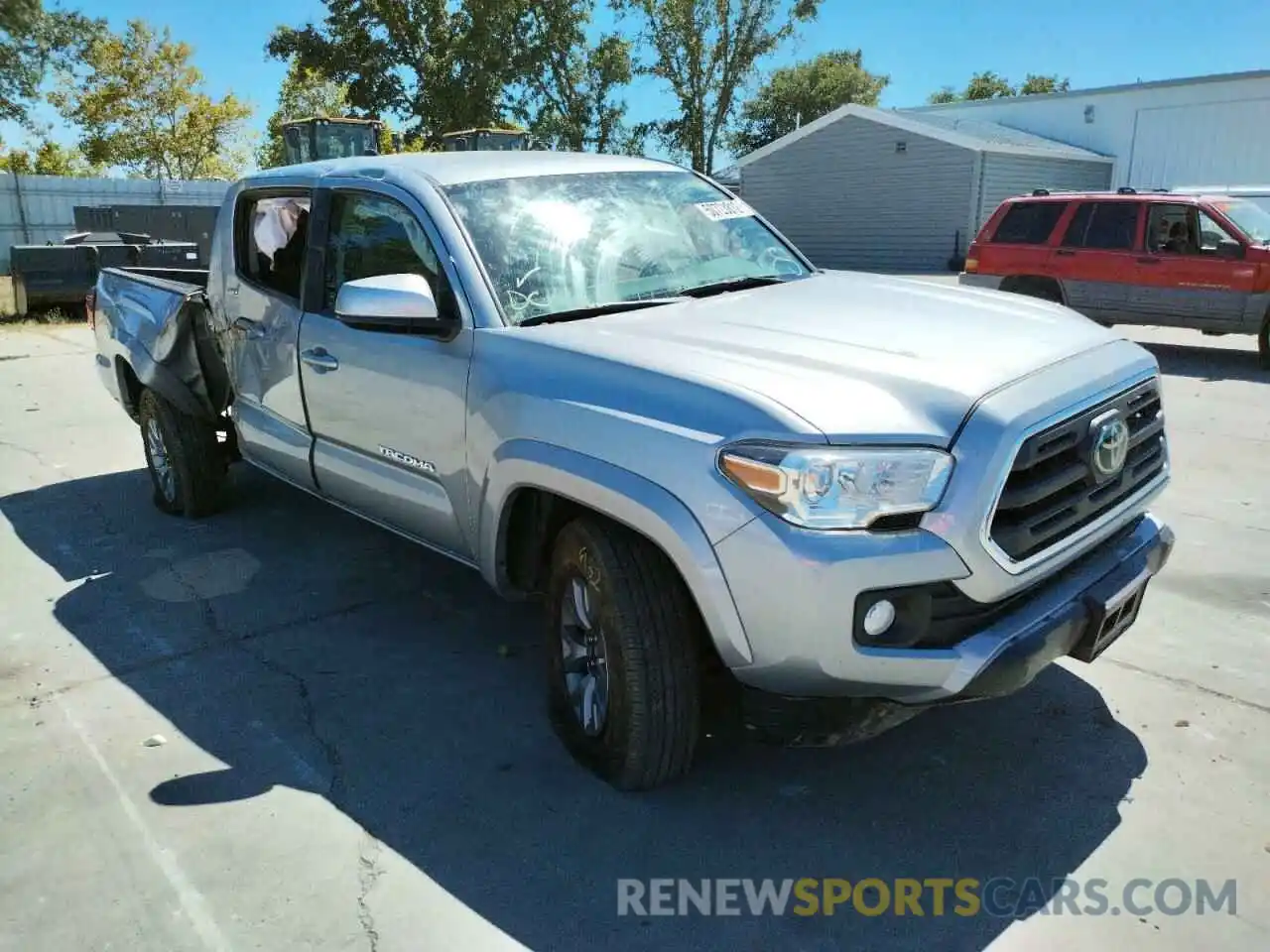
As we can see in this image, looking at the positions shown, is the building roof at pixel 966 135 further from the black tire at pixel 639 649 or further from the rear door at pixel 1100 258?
the black tire at pixel 639 649

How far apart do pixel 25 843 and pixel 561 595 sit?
1710 mm

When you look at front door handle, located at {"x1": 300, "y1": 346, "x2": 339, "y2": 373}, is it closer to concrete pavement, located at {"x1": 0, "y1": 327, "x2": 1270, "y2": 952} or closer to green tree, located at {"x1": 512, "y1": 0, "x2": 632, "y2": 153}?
concrete pavement, located at {"x1": 0, "y1": 327, "x2": 1270, "y2": 952}

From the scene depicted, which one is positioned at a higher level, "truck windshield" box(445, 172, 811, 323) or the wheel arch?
"truck windshield" box(445, 172, 811, 323)

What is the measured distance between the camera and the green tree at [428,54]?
110ft

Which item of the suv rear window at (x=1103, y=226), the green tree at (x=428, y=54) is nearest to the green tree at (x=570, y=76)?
the green tree at (x=428, y=54)

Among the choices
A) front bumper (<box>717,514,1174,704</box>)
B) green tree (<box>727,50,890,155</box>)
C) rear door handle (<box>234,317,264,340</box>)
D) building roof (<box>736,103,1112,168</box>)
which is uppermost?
green tree (<box>727,50,890,155</box>)

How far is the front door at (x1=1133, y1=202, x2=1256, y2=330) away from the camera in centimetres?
1095

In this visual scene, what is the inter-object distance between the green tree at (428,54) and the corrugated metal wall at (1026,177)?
17.3 meters

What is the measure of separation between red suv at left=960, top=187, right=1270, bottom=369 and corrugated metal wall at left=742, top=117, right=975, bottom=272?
1256 centimetres

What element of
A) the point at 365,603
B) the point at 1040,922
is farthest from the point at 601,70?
the point at 1040,922

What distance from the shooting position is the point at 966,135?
25.0 meters

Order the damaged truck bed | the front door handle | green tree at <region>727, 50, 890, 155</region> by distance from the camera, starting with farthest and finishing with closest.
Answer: green tree at <region>727, 50, 890, 155</region>, the damaged truck bed, the front door handle

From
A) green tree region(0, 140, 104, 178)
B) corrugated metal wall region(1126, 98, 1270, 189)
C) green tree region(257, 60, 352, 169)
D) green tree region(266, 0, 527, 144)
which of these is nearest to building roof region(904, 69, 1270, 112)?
corrugated metal wall region(1126, 98, 1270, 189)

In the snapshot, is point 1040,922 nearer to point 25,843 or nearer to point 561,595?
point 561,595
